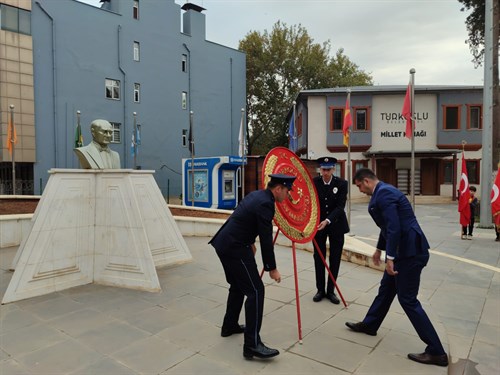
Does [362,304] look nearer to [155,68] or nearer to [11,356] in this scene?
[11,356]

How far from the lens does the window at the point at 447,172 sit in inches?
1049

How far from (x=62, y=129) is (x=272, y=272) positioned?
22.9m

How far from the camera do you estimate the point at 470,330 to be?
15.3ft

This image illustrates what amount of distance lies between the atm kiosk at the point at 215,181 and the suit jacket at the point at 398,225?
50.7 ft

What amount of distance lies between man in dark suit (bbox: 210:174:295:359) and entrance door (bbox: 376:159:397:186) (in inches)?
980

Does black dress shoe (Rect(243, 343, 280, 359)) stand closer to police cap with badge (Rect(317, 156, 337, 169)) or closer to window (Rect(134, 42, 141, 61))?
police cap with badge (Rect(317, 156, 337, 169))

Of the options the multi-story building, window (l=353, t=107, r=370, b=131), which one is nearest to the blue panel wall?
the multi-story building

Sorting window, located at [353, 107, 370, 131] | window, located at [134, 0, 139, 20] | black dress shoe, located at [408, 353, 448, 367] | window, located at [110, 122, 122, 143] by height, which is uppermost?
window, located at [134, 0, 139, 20]

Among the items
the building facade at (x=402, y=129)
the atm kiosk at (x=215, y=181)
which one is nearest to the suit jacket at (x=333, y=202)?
the atm kiosk at (x=215, y=181)

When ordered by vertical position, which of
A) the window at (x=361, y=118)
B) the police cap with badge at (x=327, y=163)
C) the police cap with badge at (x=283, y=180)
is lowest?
the police cap with badge at (x=283, y=180)

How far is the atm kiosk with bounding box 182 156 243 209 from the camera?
63.7 ft

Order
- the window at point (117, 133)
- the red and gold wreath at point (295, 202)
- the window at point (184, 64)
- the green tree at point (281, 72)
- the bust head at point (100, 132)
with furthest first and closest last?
the green tree at point (281, 72)
the window at point (184, 64)
the window at point (117, 133)
the bust head at point (100, 132)
the red and gold wreath at point (295, 202)

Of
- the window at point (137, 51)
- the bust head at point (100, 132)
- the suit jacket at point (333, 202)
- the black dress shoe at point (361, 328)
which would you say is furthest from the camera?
the window at point (137, 51)

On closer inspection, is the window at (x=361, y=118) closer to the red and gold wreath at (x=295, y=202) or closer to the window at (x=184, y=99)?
the window at (x=184, y=99)
